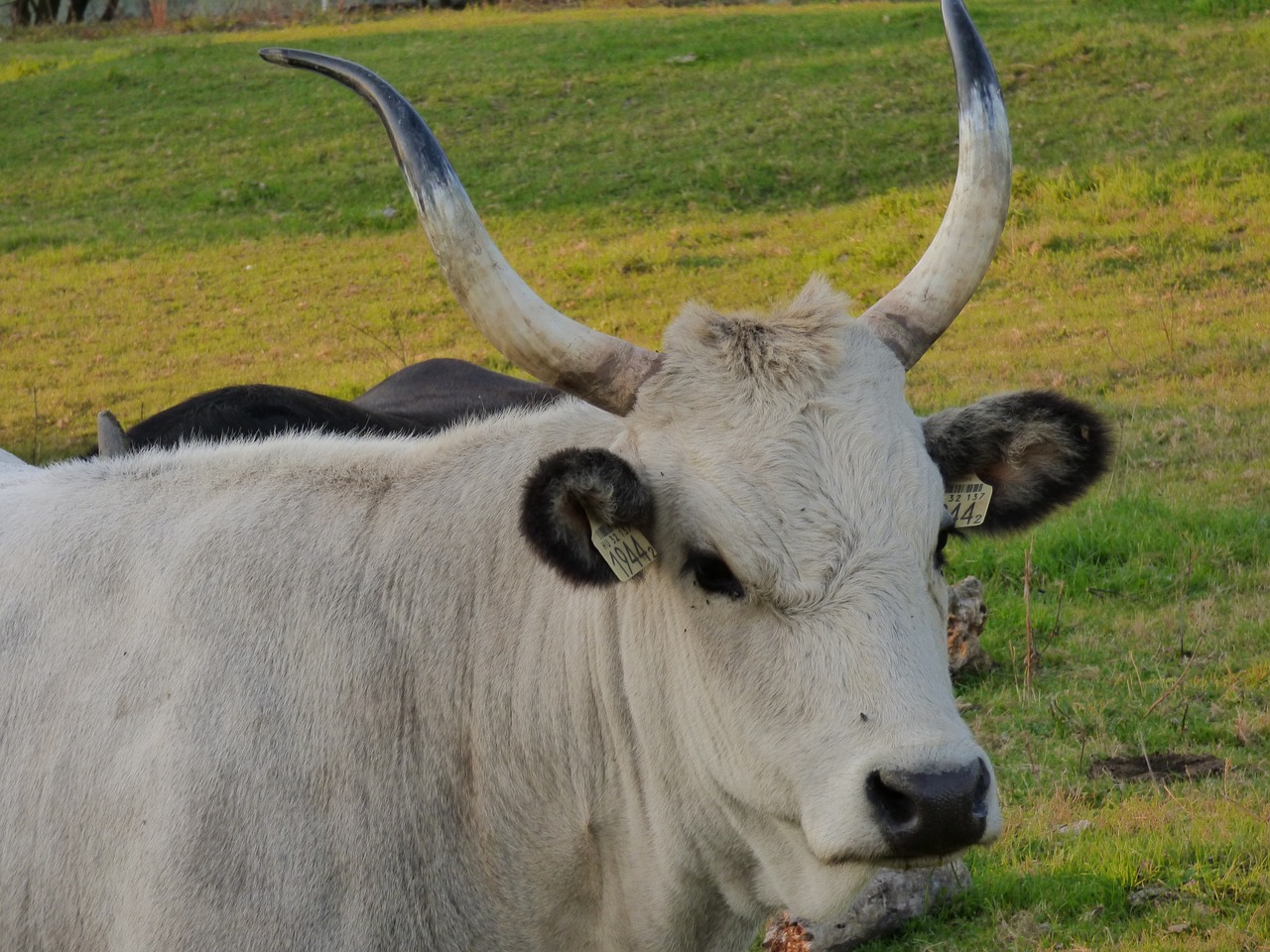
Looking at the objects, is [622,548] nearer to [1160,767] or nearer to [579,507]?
[579,507]

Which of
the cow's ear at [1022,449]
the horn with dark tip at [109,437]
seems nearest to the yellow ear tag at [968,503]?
the cow's ear at [1022,449]

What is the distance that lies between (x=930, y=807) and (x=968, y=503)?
1078mm

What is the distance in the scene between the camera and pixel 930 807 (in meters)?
2.78

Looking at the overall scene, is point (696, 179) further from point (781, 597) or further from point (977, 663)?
point (781, 597)

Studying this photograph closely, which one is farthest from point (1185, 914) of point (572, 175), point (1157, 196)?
point (572, 175)

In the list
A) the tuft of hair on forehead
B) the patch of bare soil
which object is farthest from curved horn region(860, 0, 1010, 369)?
the patch of bare soil

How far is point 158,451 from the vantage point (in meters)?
4.30

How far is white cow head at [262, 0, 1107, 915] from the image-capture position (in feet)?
9.62

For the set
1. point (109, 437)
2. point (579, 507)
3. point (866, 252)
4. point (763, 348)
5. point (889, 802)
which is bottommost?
point (866, 252)

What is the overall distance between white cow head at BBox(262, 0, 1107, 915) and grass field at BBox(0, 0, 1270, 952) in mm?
1773

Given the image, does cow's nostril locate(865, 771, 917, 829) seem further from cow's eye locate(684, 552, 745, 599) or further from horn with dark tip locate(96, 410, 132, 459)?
horn with dark tip locate(96, 410, 132, 459)

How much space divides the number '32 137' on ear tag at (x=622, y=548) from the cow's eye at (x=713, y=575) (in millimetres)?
115

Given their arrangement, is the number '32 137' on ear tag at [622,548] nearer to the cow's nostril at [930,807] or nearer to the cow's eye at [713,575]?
the cow's eye at [713,575]

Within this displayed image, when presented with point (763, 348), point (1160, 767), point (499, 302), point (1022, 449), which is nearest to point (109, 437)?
point (499, 302)
